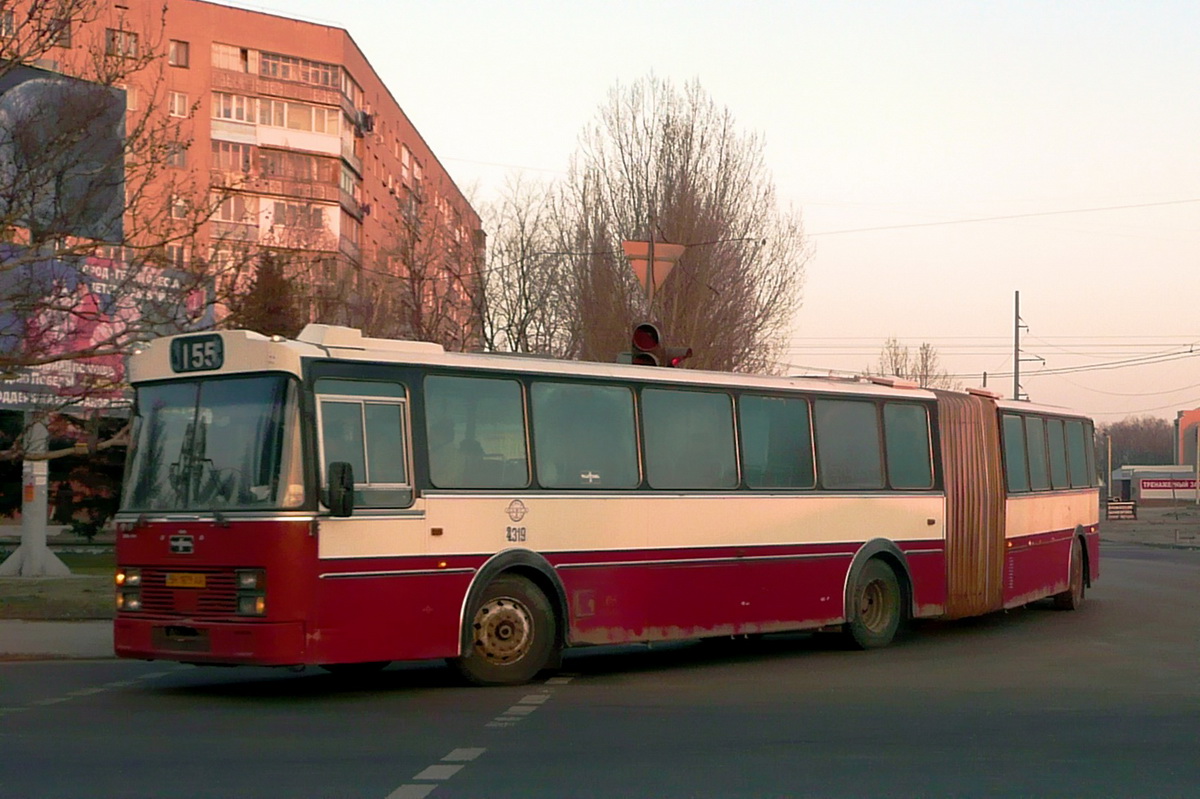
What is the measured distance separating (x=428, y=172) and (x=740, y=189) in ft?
154

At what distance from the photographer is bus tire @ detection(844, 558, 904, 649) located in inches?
696

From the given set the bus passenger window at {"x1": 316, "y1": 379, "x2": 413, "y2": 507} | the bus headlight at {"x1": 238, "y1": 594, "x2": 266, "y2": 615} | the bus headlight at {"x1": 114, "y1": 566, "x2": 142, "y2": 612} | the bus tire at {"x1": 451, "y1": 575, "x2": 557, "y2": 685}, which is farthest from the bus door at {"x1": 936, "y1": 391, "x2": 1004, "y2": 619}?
the bus headlight at {"x1": 114, "y1": 566, "x2": 142, "y2": 612}

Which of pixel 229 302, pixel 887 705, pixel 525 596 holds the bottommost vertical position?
pixel 887 705

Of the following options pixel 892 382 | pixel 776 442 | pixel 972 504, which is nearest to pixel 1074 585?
pixel 972 504

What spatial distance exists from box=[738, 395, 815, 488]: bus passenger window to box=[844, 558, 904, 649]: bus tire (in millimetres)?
1323

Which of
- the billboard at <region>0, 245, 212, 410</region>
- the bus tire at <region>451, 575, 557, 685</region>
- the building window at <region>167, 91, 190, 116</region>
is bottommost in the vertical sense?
the bus tire at <region>451, 575, 557, 685</region>

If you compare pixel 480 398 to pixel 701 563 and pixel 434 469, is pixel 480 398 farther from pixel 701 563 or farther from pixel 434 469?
pixel 701 563

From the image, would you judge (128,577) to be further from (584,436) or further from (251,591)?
(584,436)

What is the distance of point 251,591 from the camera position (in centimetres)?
1268

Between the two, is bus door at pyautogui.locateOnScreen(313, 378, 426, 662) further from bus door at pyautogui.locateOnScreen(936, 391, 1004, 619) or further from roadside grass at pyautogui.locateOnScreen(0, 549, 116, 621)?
roadside grass at pyautogui.locateOnScreen(0, 549, 116, 621)

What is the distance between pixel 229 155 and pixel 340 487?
55452mm

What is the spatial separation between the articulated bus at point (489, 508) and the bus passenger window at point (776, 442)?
29 mm

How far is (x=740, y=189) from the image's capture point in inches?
1854

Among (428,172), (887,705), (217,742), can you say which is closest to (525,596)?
(887,705)
